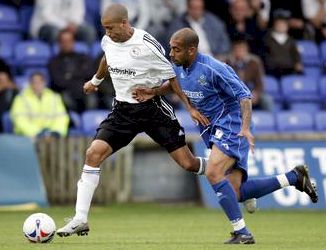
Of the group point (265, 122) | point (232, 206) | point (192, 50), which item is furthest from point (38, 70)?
point (232, 206)

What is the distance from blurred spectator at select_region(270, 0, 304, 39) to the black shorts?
1033 cm

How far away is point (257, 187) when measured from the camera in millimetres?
11430

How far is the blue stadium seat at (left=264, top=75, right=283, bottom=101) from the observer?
20031mm

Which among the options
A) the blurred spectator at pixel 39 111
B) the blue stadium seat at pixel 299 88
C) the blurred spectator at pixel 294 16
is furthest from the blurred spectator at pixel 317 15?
the blurred spectator at pixel 39 111

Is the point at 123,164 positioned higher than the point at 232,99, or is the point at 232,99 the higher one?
the point at 232,99

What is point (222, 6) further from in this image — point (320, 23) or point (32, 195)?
point (32, 195)

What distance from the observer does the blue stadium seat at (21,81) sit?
61.3 ft

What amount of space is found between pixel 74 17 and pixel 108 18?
9268 mm

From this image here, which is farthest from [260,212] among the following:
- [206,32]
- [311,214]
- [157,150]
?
[206,32]

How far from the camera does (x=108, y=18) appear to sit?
1070 centimetres

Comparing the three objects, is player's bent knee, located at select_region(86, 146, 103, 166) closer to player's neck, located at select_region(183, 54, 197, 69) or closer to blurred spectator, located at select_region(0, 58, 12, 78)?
player's neck, located at select_region(183, 54, 197, 69)

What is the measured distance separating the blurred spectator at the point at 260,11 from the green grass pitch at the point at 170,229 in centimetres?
479

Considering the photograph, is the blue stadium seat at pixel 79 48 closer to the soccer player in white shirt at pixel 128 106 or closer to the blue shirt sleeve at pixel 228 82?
the soccer player in white shirt at pixel 128 106

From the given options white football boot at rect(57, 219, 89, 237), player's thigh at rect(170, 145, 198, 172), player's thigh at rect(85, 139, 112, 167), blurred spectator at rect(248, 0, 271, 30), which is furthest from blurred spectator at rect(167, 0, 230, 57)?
white football boot at rect(57, 219, 89, 237)
